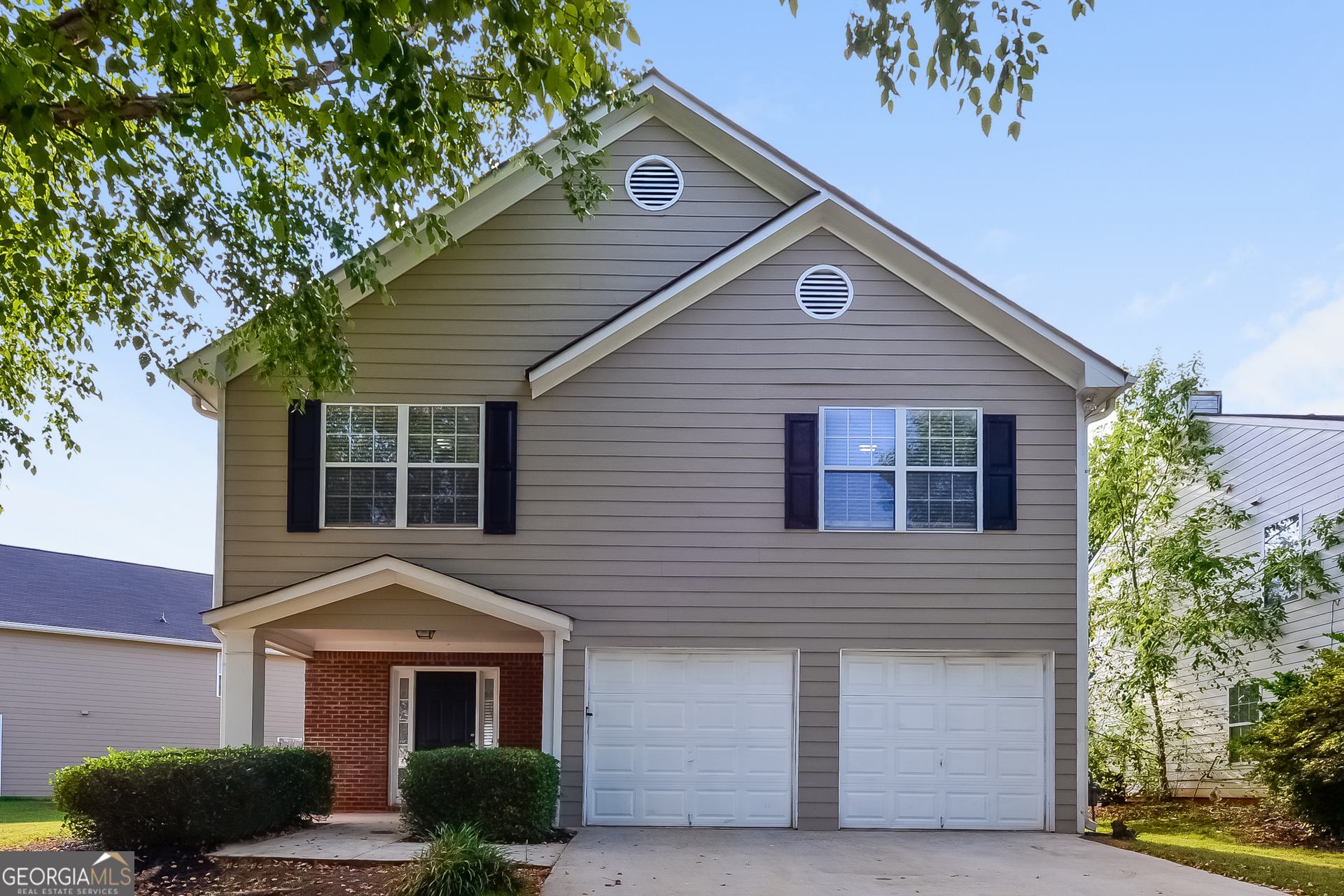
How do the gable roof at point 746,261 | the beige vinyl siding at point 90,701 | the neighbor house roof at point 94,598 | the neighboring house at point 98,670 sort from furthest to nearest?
the neighbor house roof at point 94,598
the neighboring house at point 98,670
the beige vinyl siding at point 90,701
the gable roof at point 746,261

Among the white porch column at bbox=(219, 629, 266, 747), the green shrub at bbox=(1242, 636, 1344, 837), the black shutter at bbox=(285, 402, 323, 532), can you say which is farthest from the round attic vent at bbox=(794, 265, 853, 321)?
the white porch column at bbox=(219, 629, 266, 747)

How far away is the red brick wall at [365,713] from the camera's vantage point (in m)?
14.2

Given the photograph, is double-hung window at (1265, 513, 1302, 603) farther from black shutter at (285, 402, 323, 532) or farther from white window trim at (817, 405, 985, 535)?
black shutter at (285, 402, 323, 532)

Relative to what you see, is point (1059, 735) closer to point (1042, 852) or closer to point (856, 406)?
point (1042, 852)

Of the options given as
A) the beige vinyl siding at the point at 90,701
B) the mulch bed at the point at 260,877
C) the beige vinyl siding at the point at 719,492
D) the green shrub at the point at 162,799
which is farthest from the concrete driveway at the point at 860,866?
the beige vinyl siding at the point at 90,701

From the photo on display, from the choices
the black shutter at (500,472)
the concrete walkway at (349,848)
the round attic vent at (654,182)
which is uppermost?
the round attic vent at (654,182)

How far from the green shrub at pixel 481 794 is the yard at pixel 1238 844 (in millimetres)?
5722

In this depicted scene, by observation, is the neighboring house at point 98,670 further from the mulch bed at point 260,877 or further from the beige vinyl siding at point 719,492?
the mulch bed at point 260,877

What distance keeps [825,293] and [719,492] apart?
2.46m

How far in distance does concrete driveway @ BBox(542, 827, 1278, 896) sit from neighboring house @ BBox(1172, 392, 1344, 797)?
4662 millimetres

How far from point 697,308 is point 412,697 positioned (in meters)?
6.16

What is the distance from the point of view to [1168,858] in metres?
10.5

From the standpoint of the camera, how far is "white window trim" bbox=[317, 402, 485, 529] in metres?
12.2

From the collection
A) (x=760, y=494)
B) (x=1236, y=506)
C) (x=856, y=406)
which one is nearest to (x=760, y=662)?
(x=760, y=494)
